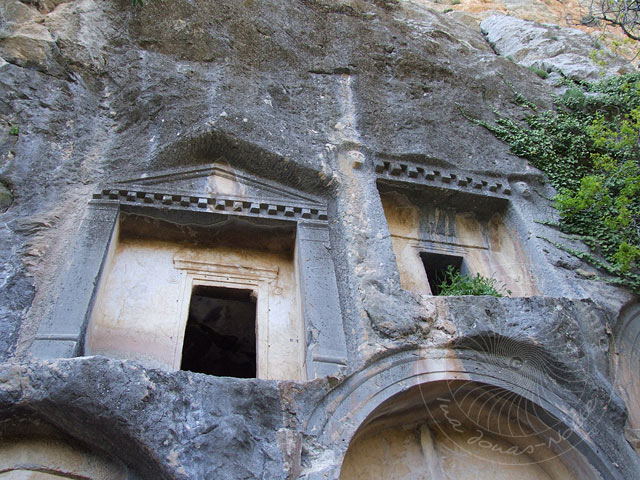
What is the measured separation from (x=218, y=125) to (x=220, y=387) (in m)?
2.93

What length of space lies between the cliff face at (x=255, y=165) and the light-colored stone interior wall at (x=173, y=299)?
50 centimetres

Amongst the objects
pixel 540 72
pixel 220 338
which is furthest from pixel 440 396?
pixel 540 72

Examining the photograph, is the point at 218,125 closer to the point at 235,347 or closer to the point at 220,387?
the point at 220,387

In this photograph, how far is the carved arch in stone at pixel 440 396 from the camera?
14.4ft

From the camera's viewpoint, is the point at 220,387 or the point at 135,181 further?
the point at 135,181

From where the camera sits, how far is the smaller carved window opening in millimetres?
6406

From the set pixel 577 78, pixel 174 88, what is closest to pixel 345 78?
pixel 174 88

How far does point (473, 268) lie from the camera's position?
635 cm

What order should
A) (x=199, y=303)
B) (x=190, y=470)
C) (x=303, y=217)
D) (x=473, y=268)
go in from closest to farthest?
(x=190, y=470)
(x=303, y=217)
(x=473, y=268)
(x=199, y=303)

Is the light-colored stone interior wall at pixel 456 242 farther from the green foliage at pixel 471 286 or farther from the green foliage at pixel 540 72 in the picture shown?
the green foliage at pixel 540 72

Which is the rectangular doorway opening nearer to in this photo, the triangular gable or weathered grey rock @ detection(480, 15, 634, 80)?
the triangular gable

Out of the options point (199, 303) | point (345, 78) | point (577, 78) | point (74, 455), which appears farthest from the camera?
point (577, 78)
